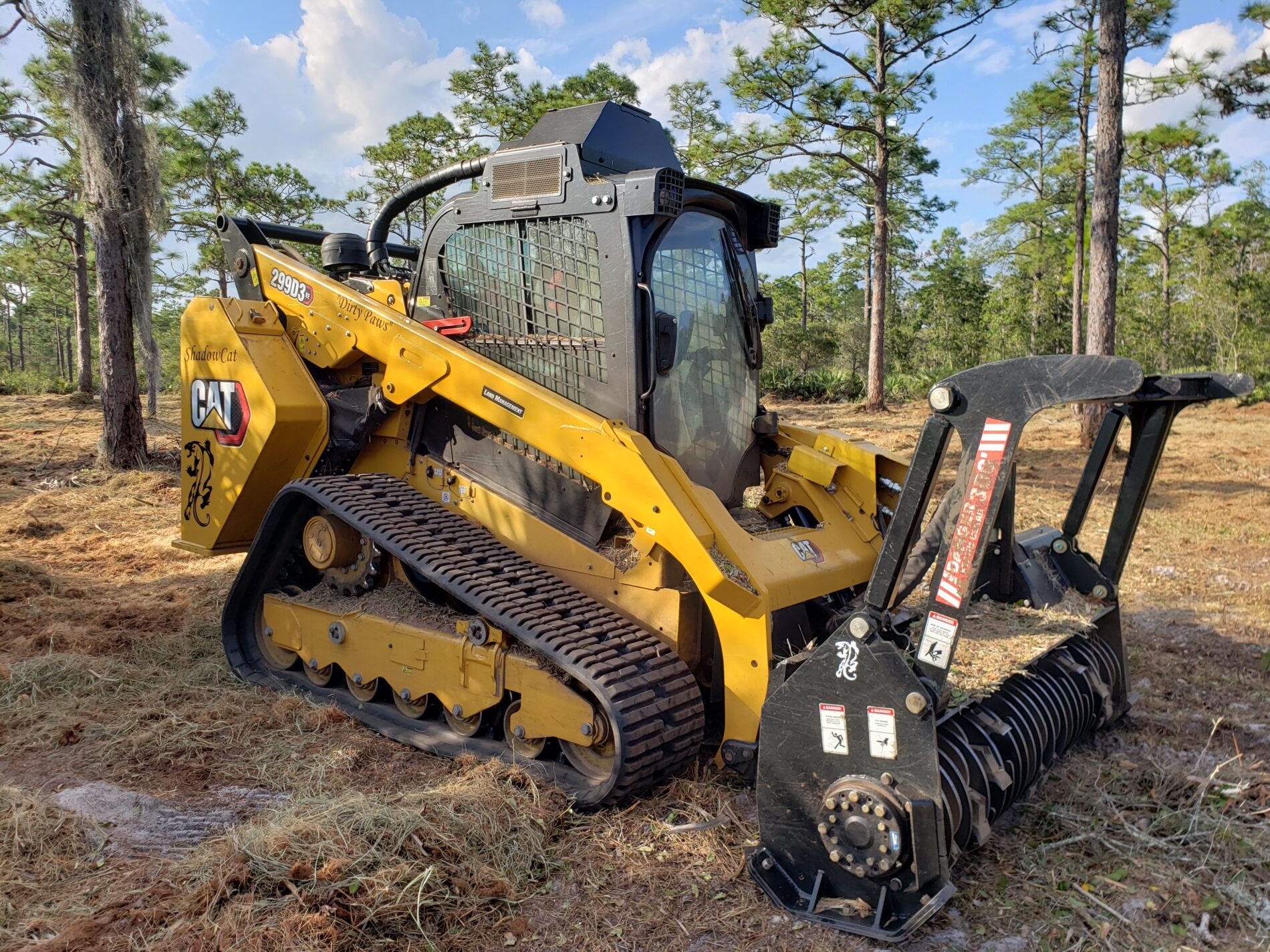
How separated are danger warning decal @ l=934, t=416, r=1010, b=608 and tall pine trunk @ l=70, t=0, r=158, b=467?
37.2 ft

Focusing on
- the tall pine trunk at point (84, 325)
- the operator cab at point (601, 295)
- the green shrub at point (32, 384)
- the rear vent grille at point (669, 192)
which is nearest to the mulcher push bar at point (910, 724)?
the operator cab at point (601, 295)

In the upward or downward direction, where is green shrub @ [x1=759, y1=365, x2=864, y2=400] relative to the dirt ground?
upward

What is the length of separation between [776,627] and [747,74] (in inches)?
641

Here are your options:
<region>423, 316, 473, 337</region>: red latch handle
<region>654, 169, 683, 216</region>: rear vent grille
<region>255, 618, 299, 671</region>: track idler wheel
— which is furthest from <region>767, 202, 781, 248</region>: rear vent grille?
<region>255, 618, 299, 671</region>: track idler wheel

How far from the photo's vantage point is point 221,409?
5.11 meters

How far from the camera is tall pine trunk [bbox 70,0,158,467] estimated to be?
11.0 meters

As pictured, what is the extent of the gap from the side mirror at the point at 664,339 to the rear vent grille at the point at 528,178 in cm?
77

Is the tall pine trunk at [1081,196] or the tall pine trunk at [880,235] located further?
the tall pine trunk at [1081,196]

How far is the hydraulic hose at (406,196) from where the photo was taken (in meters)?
4.82

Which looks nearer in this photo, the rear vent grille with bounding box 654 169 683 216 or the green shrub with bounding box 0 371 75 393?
the rear vent grille with bounding box 654 169 683 216

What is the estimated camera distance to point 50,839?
3.14 m

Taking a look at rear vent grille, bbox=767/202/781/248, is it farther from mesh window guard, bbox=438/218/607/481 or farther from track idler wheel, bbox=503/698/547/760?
track idler wheel, bbox=503/698/547/760

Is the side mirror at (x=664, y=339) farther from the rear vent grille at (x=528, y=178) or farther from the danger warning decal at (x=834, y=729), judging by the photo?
the danger warning decal at (x=834, y=729)

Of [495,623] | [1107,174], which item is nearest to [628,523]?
[495,623]
